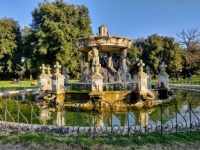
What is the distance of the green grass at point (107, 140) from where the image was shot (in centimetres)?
493

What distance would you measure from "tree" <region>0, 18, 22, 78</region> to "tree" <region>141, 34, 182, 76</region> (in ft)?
95.3

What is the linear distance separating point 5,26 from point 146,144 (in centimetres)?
4877

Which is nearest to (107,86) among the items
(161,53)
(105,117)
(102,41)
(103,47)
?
(102,41)

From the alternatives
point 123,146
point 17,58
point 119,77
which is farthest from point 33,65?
point 123,146

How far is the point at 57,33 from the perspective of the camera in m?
35.9

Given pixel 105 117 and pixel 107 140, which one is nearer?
pixel 107 140

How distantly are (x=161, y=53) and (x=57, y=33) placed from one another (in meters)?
25.7

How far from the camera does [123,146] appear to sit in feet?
15.9

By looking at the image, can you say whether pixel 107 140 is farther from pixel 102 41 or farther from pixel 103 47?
pixel 103 47

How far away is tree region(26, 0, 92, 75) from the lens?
36719 millimetres

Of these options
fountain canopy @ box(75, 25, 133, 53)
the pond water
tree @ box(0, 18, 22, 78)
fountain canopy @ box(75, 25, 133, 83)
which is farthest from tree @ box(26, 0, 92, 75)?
the pond water

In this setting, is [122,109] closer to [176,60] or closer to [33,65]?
[33,65]

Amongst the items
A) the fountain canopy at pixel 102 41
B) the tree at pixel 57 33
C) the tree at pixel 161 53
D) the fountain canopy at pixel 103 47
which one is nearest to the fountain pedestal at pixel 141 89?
the fountain canopy at pixel 103 47

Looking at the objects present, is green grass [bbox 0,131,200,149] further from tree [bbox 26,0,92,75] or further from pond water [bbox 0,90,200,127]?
tree [bbox 26,0,92,75]
